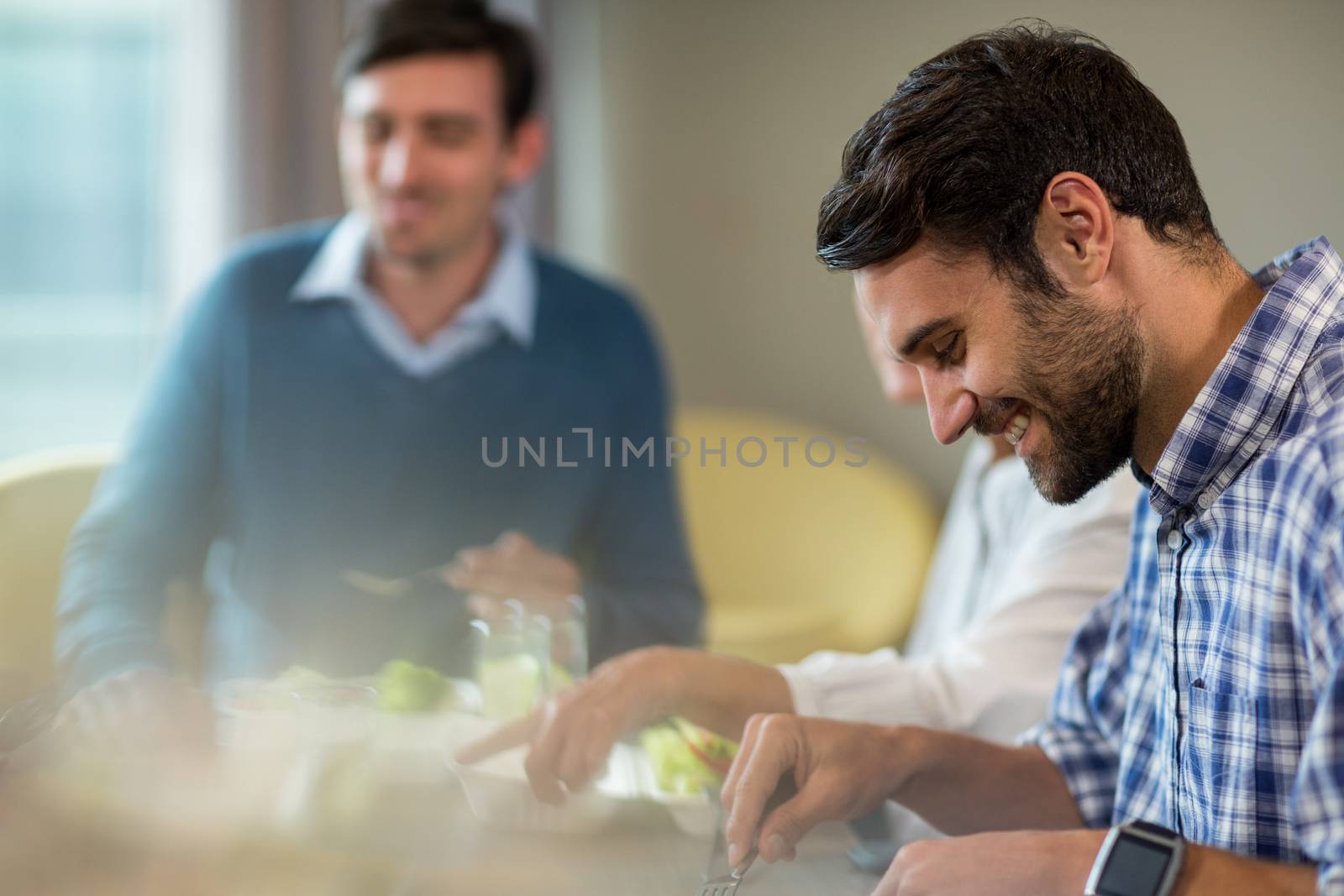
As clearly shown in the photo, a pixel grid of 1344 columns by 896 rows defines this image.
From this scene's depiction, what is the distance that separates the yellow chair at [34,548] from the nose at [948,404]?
50 centimetres

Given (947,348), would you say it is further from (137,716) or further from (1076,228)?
(137,716)

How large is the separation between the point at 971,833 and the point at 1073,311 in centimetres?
25

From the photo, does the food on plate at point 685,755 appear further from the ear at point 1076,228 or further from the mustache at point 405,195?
the mustache at point 405,195

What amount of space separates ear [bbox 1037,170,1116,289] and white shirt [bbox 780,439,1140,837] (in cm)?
26

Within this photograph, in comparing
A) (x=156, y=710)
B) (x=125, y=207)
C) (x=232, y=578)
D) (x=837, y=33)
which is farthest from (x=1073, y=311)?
(x=125, y=207)

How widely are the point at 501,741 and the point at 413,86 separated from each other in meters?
0.82

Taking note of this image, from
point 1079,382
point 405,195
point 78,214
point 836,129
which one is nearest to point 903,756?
point 1079,382

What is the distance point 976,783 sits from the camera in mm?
666

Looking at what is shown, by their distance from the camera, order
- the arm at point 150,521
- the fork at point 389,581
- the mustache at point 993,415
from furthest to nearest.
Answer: the fork at point 389,581
the arm at point 150,521
the mustache at point 993,415

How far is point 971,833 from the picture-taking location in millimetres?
588

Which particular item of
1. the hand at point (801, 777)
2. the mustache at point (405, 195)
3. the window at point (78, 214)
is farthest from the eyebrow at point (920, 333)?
the window at point (78, 214)

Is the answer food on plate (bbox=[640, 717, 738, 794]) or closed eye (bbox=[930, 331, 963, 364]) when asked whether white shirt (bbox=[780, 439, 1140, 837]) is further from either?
closed eye (bbox=[930, 331, 963, 364])

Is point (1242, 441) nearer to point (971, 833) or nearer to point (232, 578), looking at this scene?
point (971, 833)

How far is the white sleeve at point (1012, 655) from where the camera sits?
727 millimetres
